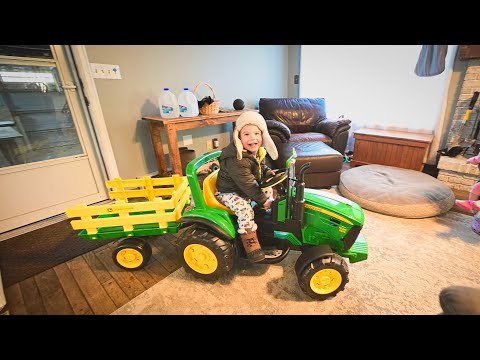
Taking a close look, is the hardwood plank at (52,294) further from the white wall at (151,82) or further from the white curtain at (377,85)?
the white curtain at (377,85)

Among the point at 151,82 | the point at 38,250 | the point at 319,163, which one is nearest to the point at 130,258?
the point at 38,250

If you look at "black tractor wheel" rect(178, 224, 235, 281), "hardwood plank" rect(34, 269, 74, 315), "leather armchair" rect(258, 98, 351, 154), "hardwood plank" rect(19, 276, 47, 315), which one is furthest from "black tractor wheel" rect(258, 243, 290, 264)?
"leather armchair" rect(258, 98, 351, 154)

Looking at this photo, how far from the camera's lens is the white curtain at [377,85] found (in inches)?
117

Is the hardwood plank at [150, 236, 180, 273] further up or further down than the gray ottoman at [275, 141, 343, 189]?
further down

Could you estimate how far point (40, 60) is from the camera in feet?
6.32

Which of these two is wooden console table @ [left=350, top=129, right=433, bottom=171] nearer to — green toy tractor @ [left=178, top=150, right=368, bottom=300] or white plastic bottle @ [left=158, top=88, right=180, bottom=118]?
green toy tractor @ [left=178, top=150, right=368, bottom=300]

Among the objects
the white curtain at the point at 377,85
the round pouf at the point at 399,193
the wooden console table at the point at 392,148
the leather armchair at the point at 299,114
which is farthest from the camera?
the leather armchair at the point at 299,114

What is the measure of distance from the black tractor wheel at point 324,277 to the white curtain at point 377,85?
299 cm

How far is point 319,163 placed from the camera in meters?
2.37

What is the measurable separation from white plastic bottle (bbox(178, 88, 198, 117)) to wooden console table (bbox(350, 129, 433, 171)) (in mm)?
2350

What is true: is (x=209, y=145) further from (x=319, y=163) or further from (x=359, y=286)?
(x=359, y=286)

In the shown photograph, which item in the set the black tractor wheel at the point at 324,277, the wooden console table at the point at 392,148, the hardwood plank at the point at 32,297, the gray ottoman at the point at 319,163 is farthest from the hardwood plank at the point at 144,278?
the wooden console table at the point at 392,148

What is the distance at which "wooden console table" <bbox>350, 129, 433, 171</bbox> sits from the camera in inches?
108
